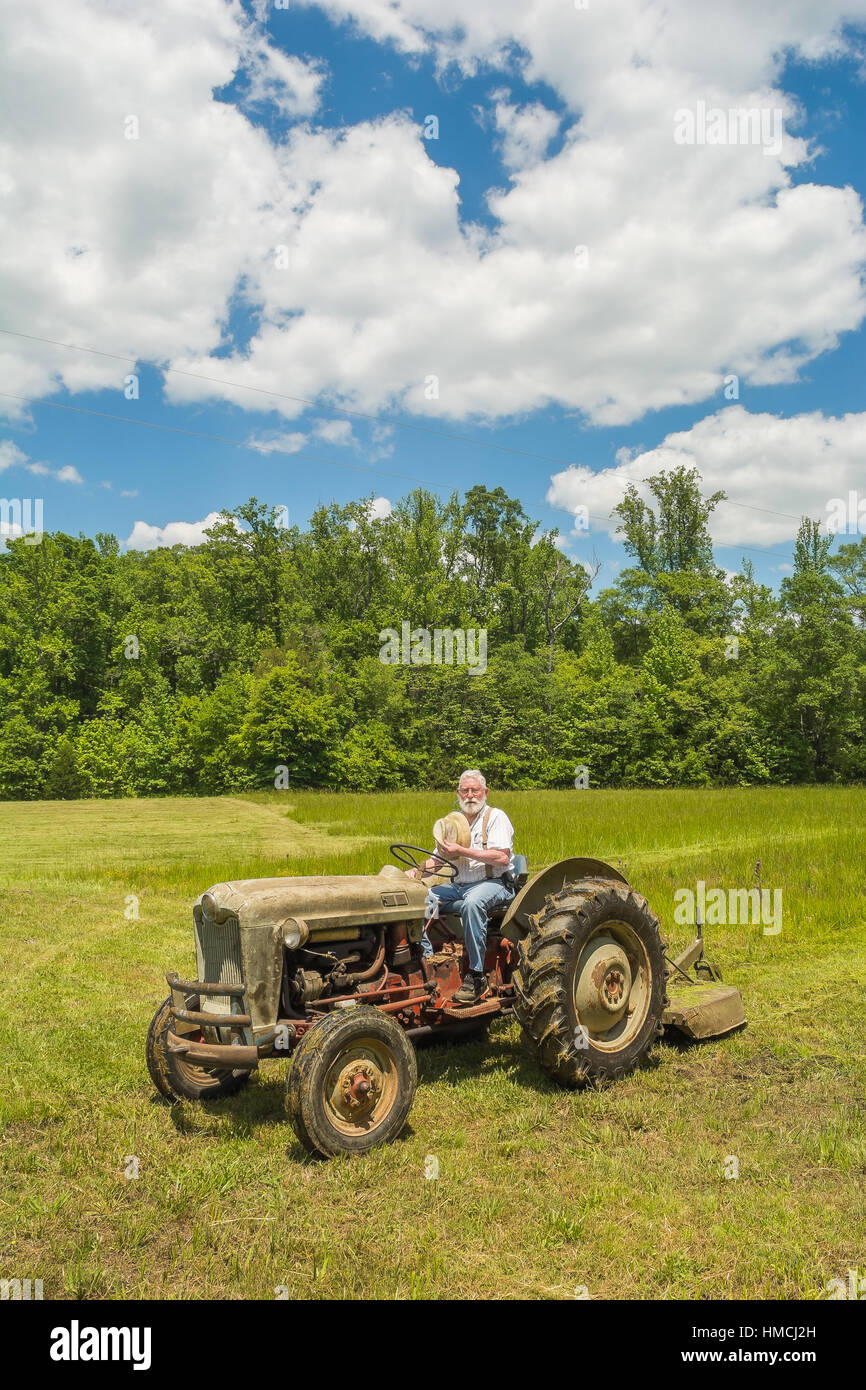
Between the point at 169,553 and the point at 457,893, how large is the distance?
59.5m

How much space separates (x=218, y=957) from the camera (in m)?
4.61

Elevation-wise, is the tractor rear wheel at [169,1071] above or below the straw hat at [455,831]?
below

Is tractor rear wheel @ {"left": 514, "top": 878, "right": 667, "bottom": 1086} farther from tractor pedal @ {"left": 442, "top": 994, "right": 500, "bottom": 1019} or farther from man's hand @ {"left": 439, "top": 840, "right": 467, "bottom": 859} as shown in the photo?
man's hand @ {"left": 439, "top": 840, "right": 467, "bottom": 859}

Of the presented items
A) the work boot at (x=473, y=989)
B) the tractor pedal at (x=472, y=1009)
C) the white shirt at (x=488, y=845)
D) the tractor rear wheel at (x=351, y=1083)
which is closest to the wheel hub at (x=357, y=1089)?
the tractor rear wheel at (x=351, y=1083)

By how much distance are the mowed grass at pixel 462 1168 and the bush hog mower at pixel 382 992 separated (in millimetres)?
206

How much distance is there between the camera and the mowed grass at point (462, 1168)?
3295 mm

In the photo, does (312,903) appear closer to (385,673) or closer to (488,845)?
(488,845)

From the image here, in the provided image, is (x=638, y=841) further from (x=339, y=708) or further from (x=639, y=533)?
(x=639, y=533)

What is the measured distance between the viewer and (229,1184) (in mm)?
3969

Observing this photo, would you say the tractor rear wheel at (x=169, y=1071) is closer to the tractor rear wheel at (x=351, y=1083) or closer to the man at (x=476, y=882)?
the tractor rear wheel at (x=351, y=1083)

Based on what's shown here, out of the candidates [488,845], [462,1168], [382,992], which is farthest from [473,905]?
[462,1168]

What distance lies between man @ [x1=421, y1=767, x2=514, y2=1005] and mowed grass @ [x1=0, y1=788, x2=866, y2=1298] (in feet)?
2.26

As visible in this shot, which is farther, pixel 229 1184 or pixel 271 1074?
pixel 271 1074
